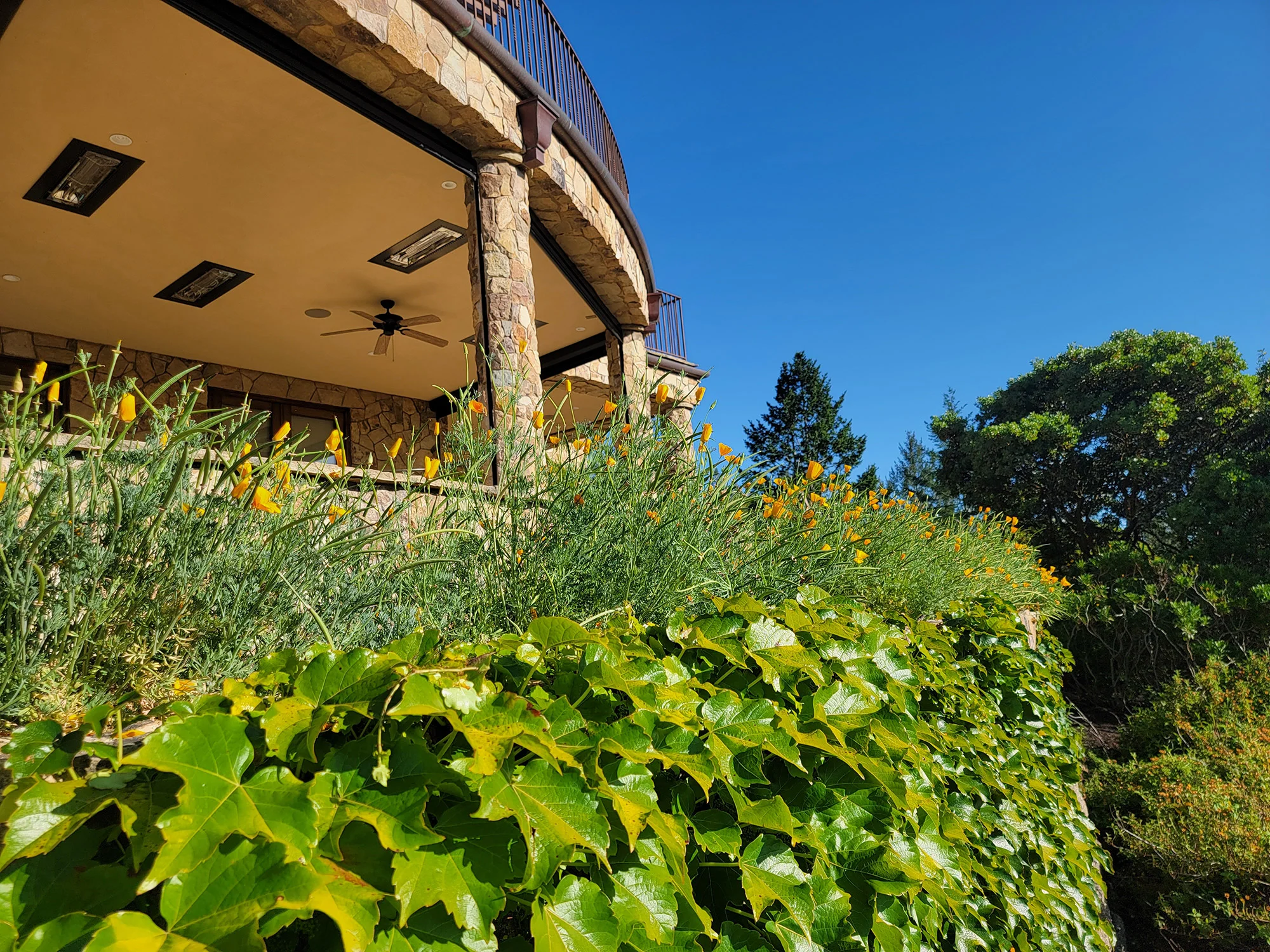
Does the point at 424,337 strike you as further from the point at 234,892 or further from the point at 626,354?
the point at 234,892

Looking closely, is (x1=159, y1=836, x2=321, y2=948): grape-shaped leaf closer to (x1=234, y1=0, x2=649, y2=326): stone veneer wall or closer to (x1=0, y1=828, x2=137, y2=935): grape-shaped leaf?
(x1=0, y1=828, x2=137, y2=935): grape-shaped leaf

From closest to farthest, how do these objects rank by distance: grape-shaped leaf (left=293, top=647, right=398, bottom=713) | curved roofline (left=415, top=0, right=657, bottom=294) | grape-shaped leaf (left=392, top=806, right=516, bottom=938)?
1. grape-shaped leaf (left=392, top=806, right=516, bottom=938)
2. grape-shaped leaf (left=293, top=647, right=398, bottom=713)
3. curved roofline (left=415, top=0, right=657, bottom=294)

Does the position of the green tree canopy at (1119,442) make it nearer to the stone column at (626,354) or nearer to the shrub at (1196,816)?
the shrub at (1196,816)

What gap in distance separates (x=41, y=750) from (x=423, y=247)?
6.24m

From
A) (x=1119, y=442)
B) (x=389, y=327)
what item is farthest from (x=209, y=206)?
(x=1119, y=442)

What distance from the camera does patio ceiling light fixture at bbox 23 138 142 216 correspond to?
183 inches

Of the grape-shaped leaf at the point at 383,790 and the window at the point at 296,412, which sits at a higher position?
the window at the point at 296,412

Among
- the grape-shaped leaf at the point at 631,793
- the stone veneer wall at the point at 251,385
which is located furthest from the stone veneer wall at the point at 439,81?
the grape-shaped leaf at the point at 631,793

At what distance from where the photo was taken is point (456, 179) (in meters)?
5.21

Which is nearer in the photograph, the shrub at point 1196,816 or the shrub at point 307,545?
the shrub at point 307,545

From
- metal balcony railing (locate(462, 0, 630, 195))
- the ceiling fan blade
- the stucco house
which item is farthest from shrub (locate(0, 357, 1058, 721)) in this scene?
the ceiling fan blade

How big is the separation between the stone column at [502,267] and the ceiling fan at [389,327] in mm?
2430

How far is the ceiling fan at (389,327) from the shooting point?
711 centimetres

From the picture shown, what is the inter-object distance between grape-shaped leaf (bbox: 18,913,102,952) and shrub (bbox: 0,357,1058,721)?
1.37 ft
